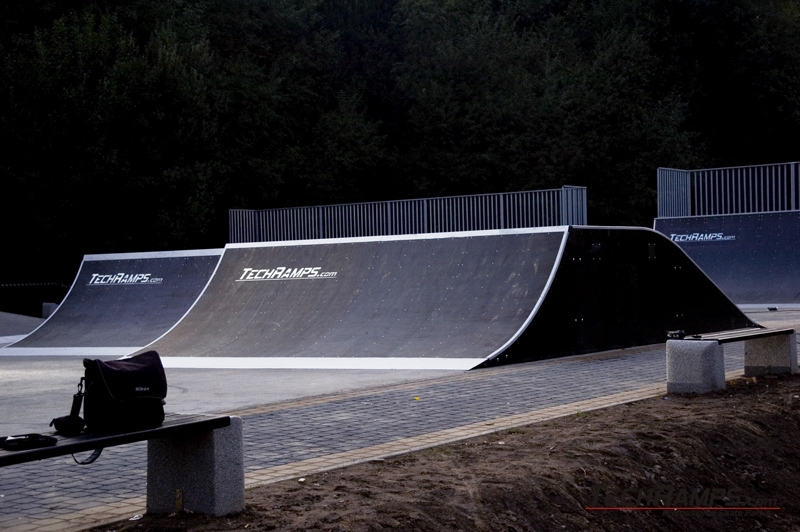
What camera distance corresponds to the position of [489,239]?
53.5 ft

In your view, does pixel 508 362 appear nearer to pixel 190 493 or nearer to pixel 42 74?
pixel 190 493

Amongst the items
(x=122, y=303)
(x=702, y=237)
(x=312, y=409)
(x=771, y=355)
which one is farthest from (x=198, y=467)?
(x=702, y=237)

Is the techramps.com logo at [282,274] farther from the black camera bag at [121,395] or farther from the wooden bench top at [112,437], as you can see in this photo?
the black camera bag at [121,395]

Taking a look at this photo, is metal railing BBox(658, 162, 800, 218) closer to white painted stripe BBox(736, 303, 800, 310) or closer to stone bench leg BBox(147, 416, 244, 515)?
white painted stripe BBox(736, 303, 800, 310)

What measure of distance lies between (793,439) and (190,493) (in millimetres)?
5157

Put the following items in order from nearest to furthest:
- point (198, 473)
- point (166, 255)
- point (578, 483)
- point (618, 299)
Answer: point (198, 473)
point (578, 483)
point (618, 299)
point (166, 255)

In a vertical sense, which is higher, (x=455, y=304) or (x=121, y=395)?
(x=455, y=304)

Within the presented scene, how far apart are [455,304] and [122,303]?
8.20 meters

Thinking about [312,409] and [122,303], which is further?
[122,303]

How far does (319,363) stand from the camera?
46.6 ft

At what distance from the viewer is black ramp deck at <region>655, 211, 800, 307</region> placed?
87.2 ft

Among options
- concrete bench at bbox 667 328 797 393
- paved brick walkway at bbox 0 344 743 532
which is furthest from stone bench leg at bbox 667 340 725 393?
paved brick walkway at bbox 0 344 743 532

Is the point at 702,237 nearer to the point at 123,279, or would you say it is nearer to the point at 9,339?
the point at 123,279

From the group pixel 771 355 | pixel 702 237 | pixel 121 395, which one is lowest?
pixel 771 355
